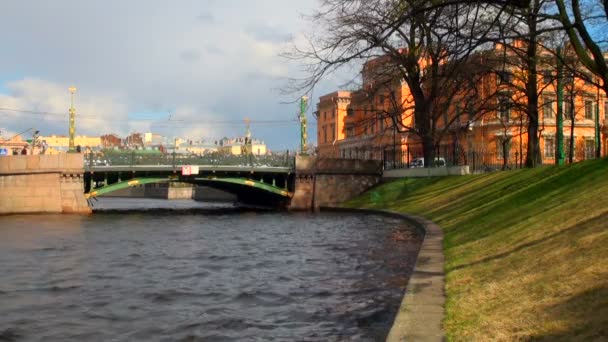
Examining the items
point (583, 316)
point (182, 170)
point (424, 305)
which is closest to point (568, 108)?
point (182, 170)

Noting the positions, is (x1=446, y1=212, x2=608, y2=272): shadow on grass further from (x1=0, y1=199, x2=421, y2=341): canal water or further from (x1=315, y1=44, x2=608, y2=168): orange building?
(x1=315, y1=44, x2=608, y2=168): orange building

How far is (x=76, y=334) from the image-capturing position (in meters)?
10.5

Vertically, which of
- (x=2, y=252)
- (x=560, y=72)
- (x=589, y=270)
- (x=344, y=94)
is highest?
(x=344, y=94)

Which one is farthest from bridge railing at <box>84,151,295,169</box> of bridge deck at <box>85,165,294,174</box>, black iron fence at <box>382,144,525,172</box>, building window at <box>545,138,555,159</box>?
building window at <box>545,138,555,159</box>

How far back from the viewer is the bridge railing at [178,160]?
158 feet

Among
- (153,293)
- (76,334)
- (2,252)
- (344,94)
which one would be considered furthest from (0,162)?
(344,94)

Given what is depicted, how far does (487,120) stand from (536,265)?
45962 millimetres

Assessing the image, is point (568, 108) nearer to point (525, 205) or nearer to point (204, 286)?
point (525, 205)

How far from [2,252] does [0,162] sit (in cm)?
2641

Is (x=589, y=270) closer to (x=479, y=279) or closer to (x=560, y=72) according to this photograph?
(x=479, y=279)

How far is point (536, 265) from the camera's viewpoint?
1016 cm

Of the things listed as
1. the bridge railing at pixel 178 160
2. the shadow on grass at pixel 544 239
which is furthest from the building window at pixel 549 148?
the shadow on grass at pixel 544 239

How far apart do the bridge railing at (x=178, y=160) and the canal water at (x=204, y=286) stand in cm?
2030

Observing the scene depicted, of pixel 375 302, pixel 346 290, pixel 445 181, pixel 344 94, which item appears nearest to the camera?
pixel 375 302
